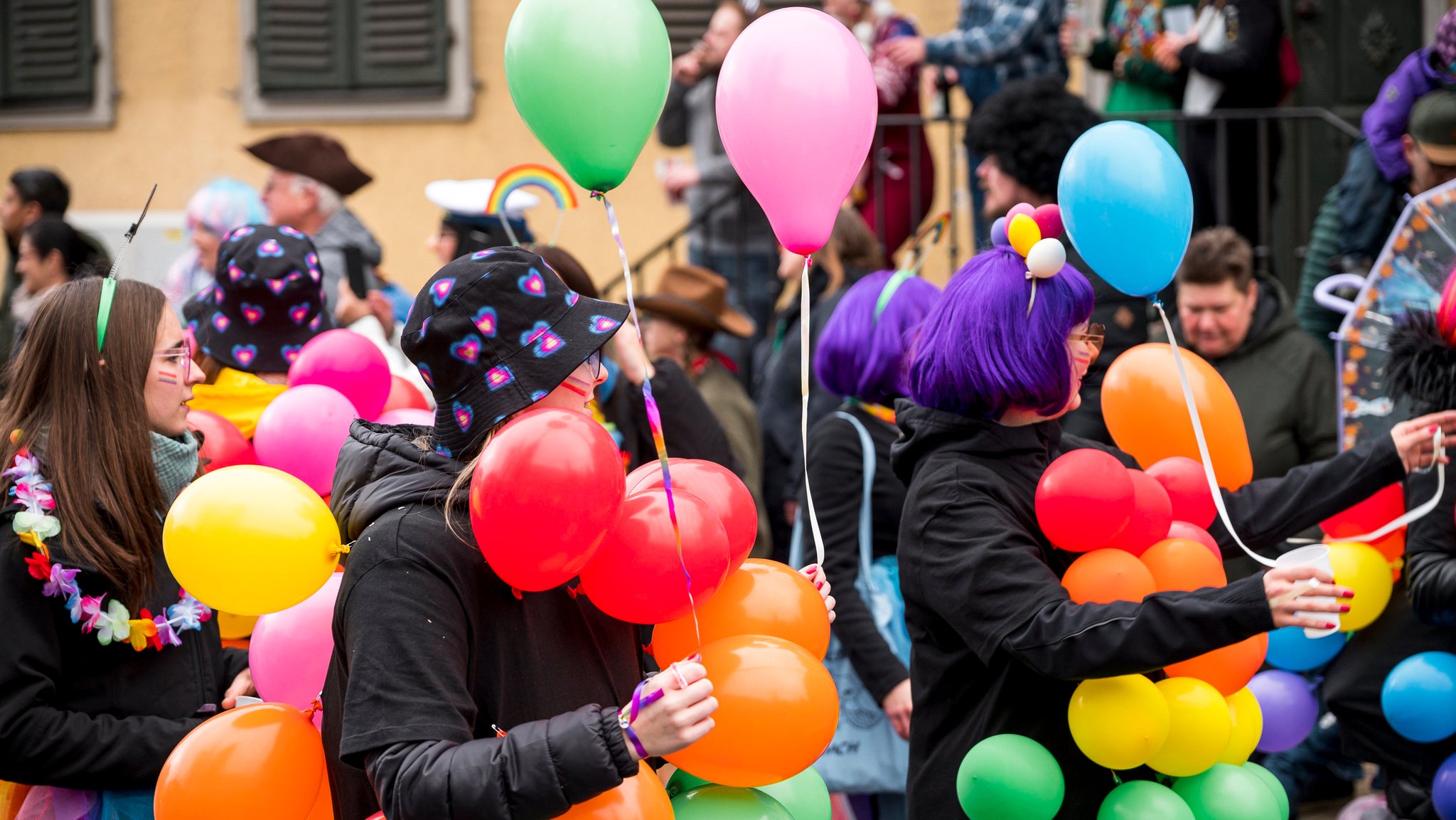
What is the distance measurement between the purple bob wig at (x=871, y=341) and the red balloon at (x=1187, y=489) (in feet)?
2.74

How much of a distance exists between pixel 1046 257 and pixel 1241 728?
91 centimetres

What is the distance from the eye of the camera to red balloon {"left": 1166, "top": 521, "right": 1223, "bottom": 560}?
2652mm

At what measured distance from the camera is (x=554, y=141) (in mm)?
2244

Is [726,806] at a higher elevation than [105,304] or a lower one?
lower

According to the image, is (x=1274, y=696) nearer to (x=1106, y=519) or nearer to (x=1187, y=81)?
(x=1106, y=519)

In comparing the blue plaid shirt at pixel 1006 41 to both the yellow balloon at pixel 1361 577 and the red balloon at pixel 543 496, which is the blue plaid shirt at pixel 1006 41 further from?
the red balloon at pixel 543 496

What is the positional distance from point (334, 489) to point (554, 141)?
0.63 m

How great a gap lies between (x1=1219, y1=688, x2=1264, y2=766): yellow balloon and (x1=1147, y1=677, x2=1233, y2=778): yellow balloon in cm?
10

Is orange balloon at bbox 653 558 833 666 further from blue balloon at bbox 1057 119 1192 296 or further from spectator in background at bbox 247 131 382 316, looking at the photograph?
spectator in background at bbox 247 131 382 316

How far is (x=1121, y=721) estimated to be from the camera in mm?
2330

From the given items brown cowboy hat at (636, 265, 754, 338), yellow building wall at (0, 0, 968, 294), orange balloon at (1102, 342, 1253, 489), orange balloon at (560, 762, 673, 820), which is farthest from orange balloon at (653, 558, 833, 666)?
yellow building wall at (0, 0, 968, 294)

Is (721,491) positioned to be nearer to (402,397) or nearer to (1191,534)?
(1191,534)

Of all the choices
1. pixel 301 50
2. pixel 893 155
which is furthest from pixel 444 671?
pixel 301 50

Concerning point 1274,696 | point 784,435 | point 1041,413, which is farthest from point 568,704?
point 784,435
